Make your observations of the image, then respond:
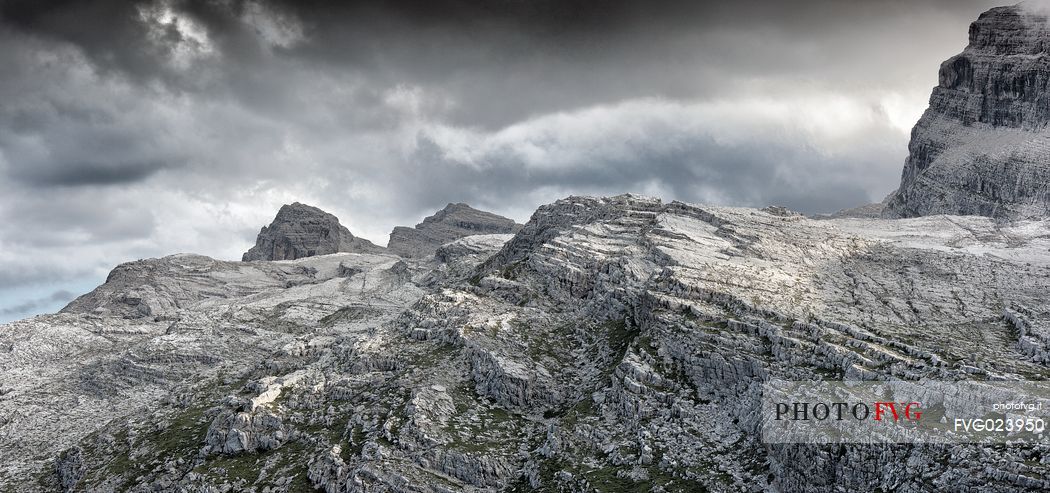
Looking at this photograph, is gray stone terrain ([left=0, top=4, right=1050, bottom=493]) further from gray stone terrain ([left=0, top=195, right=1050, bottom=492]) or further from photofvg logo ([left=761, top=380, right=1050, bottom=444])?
photofvg logo ([left=761, top=380, right=1050, bottom=444])

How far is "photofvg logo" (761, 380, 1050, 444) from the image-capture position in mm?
69312

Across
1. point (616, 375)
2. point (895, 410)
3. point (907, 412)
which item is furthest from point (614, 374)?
point (907, 412)

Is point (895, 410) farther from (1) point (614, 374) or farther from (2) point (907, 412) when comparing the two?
(1) point (614, 374)

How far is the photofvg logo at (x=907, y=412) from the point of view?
6931 cm

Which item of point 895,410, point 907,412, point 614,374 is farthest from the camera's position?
point 614,374

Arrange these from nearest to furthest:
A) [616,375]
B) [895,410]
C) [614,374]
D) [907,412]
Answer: [907,412]
[895,410]
[616,375]
[614,374]

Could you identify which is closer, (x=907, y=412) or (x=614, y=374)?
(x=907, y=412)

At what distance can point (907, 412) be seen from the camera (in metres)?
75.2

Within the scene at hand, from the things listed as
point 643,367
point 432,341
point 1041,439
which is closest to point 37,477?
point 432,341

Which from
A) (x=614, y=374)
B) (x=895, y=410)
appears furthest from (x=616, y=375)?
(x=895, y=410)

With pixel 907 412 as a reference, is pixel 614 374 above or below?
above

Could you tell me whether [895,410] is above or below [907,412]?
above

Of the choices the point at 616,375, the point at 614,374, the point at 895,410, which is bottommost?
the point at 895,410

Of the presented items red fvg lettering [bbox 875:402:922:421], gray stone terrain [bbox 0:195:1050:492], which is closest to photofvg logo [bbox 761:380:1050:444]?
red fvg lettering [bbox 875:402:922:421]
